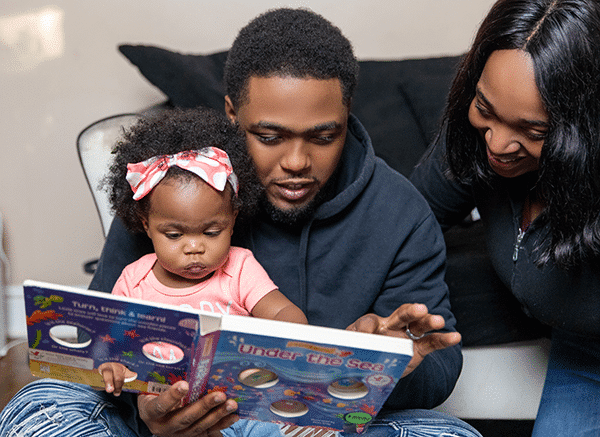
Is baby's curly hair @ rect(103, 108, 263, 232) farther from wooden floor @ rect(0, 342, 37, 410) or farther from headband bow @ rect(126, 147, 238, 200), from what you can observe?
wooden floor @ rect(0, 342, 37, 410)

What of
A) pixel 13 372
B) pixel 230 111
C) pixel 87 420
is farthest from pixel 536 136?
pixel 13 372

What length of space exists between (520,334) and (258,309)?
0.79 meters

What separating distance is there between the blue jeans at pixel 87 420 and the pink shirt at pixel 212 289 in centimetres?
21

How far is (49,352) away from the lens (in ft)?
3.06

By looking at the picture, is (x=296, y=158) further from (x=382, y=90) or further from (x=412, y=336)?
(x=382, y=90)

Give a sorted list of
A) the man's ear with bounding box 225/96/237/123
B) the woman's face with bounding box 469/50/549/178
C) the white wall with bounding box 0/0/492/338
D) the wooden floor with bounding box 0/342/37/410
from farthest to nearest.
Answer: the white wall with bounding box 0/0/492/338 → the wooden floor with bounding box 0/342/37/410 → the man's ear with bounding box 225/96/237/123 → the woman's face with bounding box 469/50/549/178

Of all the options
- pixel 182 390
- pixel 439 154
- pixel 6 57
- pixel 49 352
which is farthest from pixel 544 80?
pixel 6 57

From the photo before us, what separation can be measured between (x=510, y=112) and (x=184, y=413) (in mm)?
761

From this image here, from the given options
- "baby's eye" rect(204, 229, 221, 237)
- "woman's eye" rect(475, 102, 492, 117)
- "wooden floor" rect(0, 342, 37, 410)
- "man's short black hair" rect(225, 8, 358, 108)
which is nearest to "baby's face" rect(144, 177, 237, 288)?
"baby's eye" rect(204, 229, 221, 237)

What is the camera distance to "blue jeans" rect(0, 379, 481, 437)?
1034mm

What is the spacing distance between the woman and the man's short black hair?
25cm

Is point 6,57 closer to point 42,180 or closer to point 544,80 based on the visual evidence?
point 42,180

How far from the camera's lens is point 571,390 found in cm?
140

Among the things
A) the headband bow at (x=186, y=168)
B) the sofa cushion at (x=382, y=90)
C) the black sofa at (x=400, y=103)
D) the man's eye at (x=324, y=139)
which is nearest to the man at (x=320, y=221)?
the man's eye at (x=324, y=139)
